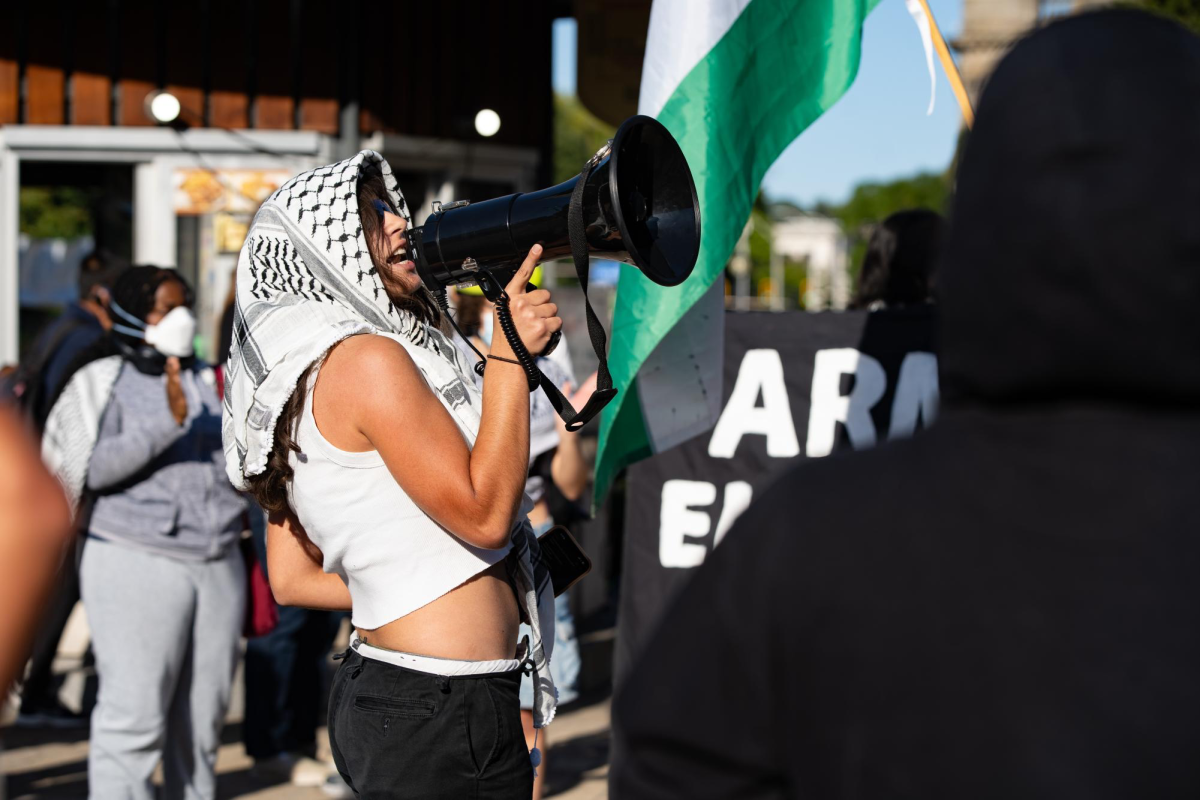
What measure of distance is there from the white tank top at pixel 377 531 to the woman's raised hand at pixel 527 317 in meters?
0.18

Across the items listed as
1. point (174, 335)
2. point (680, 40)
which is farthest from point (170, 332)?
point (680, 40)

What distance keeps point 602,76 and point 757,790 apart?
6.16 metres

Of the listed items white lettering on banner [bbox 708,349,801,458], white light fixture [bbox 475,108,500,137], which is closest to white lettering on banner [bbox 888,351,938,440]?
white lettering on banner [bbox 708,349,801,458]

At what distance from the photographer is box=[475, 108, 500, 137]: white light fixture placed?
7.45 m

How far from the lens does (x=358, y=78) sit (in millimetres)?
7336

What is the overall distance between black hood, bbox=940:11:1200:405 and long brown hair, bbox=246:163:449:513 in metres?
1.39

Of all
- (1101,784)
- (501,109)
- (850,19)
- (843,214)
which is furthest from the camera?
(843,214)

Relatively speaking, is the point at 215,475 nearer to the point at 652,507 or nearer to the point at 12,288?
the point at 652,507

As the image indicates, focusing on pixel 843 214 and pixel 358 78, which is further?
pixel 843 214

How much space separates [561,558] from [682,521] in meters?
1.61

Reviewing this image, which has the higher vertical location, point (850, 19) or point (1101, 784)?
point (850, 19)

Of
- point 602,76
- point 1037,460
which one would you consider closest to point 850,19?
point 1037,460

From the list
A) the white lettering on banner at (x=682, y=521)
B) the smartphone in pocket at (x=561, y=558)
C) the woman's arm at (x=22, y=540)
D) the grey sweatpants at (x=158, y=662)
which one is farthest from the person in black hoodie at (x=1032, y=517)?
the grey sweatpants at (x=158, y=662)

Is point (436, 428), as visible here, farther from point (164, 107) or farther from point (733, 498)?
point (164, 107)
